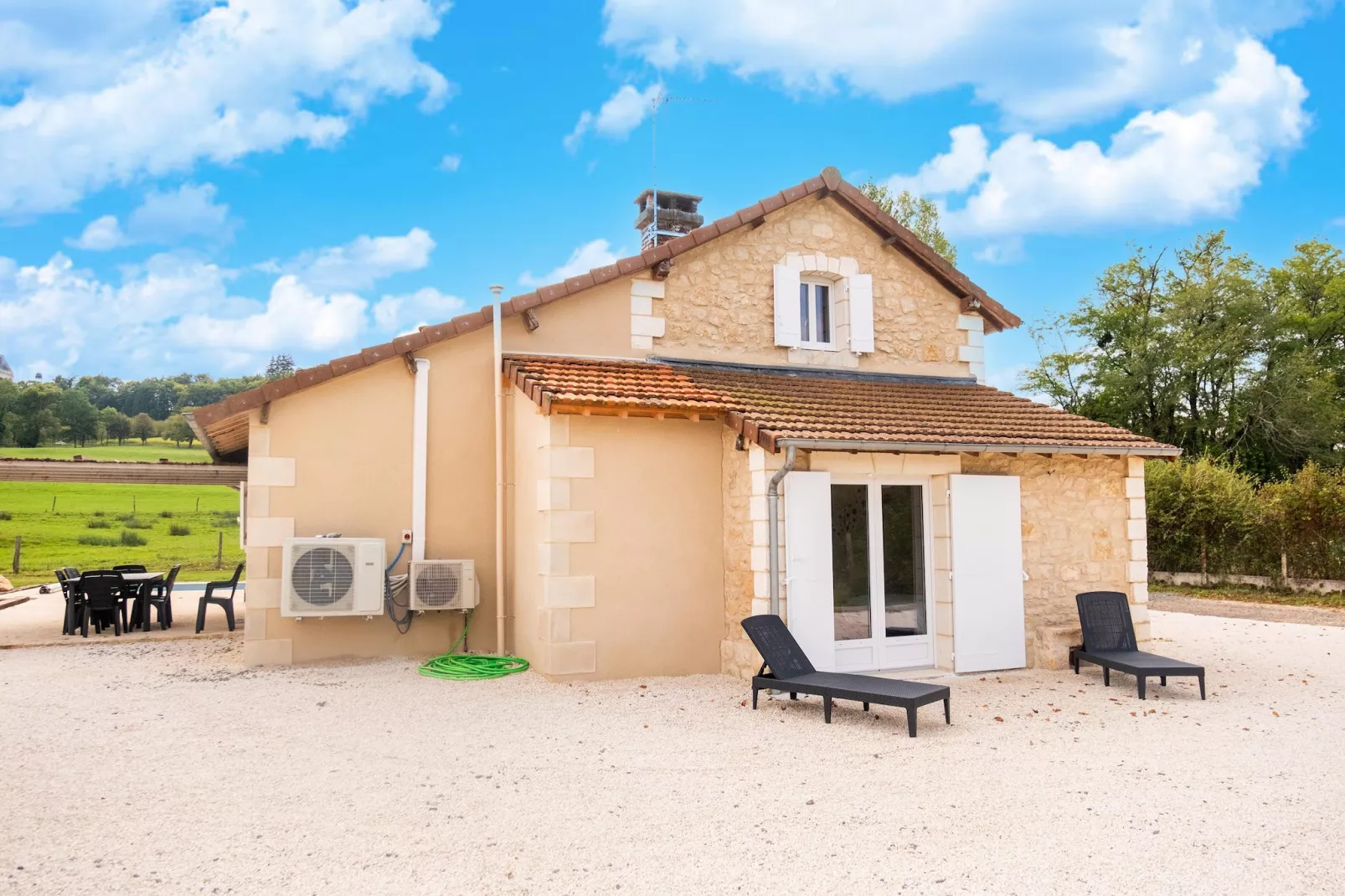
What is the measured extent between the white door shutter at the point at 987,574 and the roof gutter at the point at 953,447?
39 cm

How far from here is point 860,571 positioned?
8430mm

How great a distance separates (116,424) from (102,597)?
39276 millimetres

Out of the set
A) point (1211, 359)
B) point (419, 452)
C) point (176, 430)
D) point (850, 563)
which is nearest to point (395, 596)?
point (419, 452)

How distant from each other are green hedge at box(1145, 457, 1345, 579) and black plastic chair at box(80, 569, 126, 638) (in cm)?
1901

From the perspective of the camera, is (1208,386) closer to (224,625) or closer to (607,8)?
(607,8)

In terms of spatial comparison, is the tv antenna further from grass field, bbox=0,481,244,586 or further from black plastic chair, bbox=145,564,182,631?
grass field, bbox=0,481,244,586

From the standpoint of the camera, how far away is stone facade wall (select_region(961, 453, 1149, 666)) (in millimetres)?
9039

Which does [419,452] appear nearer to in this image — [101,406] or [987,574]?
[987,574]

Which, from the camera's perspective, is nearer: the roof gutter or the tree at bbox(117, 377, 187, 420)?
the roof gutter

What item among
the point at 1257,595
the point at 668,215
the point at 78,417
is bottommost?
the point at 1257,595

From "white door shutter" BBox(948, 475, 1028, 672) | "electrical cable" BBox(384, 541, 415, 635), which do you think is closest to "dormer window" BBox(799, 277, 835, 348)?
"white door shutter" BBox(948, 475, 1028, 672)

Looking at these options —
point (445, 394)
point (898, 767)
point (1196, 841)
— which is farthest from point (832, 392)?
point (1196, 841)

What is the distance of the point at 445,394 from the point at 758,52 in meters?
7.63

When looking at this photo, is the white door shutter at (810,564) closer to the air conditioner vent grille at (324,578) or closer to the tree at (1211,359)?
the air conditioner vent grille at (324,578)
